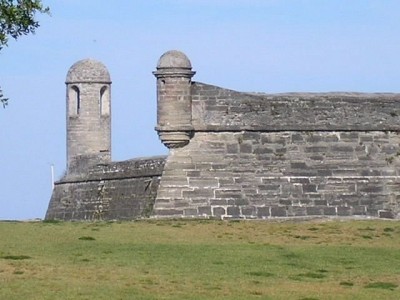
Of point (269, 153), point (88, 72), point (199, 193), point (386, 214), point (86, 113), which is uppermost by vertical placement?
point (88, 72)

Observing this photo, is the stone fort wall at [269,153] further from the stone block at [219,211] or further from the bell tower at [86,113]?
the bell tower at [86,113]

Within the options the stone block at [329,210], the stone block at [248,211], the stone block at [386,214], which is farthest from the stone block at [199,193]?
the stone block at [386,214]

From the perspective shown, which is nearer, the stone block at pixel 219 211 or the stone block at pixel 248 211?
the stone block at pixel 219 211

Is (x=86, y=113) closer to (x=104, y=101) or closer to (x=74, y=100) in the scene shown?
(x=74, y=100)

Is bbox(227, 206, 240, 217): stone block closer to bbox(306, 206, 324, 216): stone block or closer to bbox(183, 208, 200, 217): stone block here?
bbox(183, 208, 200, 217): stone block

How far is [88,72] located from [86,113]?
1355 mm

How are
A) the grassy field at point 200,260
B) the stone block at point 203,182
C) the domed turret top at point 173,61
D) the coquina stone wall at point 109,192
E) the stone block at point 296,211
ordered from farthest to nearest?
the coquina stone wall at point 109,192 → the stone block at point 296,211 → the stone block at point 203,182 → the domed turret top at point 173,61 → the grassy field at point 200,260

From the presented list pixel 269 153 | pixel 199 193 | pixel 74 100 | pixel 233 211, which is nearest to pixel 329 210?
pixel 269 153

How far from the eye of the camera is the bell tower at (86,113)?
50.1 metres

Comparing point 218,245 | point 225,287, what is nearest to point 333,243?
point 218,245

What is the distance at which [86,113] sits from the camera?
164ft

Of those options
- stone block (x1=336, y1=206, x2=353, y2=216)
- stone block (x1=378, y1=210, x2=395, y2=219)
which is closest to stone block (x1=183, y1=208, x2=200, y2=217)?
stone block (x1=336, y1=206, x2=353, y2=216)

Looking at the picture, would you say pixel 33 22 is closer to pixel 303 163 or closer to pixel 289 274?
pixel 289 274

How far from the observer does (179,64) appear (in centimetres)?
4056
